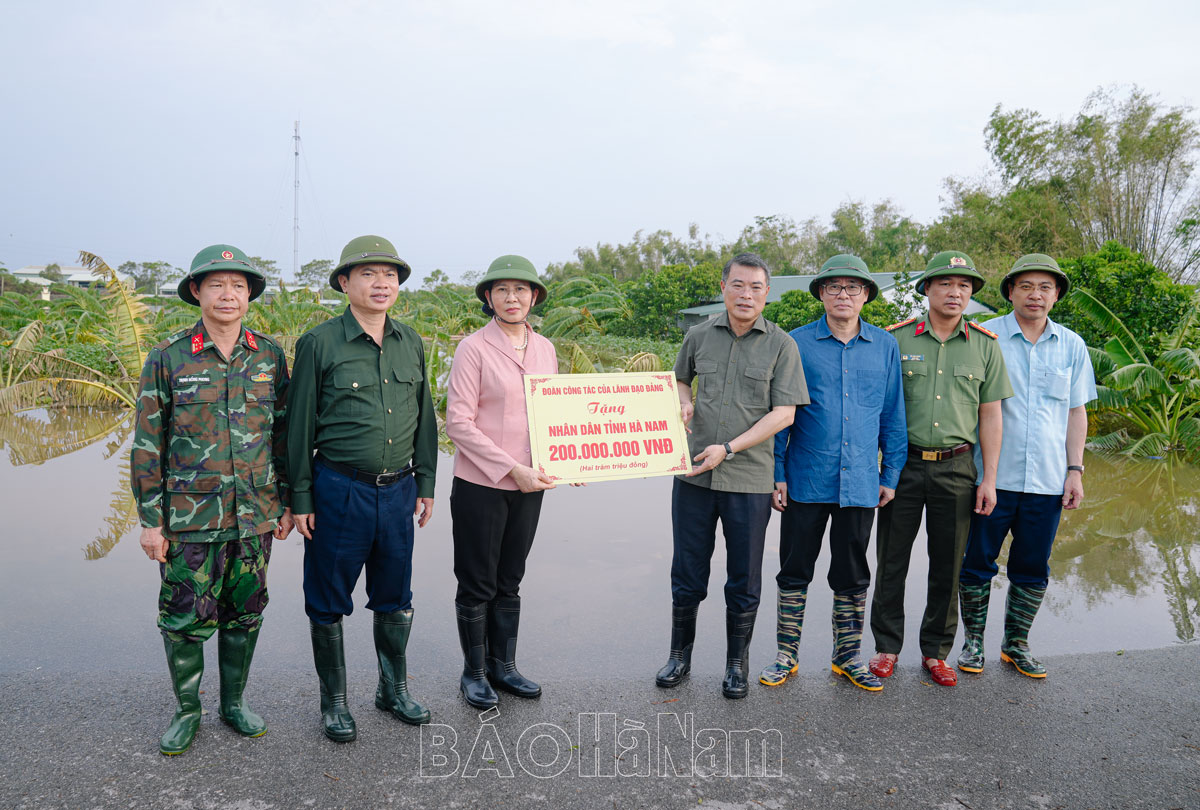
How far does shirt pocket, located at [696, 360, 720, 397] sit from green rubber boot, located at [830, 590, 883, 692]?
50.5 inches

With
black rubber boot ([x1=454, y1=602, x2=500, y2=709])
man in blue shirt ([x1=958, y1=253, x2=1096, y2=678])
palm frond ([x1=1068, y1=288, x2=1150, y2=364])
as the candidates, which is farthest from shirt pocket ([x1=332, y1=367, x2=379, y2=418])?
palm frond ([x1=1068, y1=288, x2=1150, y2=364])

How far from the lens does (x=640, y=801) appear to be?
2854mm

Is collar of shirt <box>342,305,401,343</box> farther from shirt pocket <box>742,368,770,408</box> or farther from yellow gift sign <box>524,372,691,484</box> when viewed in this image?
shirt pocket <box>742,368,770,408</box>

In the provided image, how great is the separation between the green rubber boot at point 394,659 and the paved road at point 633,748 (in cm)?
9

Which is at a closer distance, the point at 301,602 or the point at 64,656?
the point at 64,656

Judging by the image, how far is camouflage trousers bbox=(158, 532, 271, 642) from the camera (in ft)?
10.1

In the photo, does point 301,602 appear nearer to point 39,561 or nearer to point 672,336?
point 39,561

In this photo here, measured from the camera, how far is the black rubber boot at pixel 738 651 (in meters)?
3.74

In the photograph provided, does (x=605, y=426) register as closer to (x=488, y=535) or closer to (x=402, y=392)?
(x=488, y=535)

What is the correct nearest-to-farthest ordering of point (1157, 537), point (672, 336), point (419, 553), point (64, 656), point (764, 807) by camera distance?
point (764, 807) < point (64, 656) < point (419, 553) < point (1157, 537) < point (672, 336)

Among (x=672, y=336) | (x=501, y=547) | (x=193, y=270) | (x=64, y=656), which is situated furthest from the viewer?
(x=672, y=336)

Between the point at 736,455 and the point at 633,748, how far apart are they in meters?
1.43

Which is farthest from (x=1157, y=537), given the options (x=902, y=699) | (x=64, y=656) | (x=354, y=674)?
(x=64, y=656)

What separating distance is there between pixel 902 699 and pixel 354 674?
9.06ft
